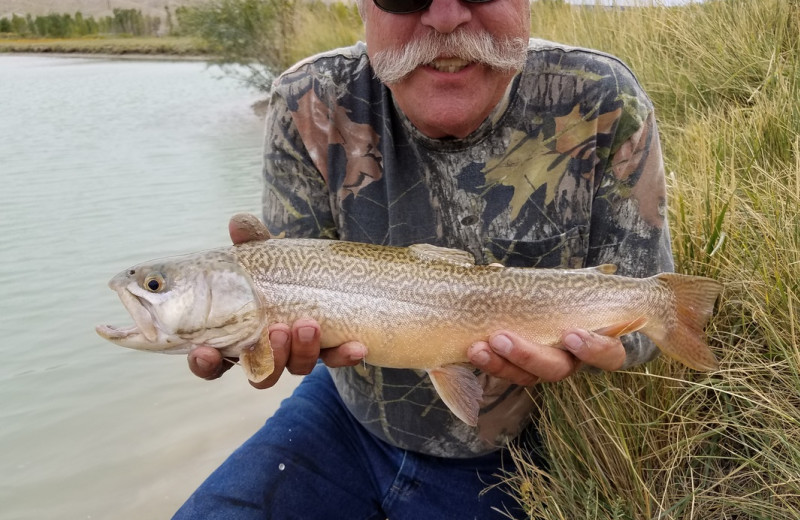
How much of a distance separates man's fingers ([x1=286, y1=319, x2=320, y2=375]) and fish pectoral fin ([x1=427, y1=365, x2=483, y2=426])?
1.42 feet

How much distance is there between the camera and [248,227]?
2.41 m

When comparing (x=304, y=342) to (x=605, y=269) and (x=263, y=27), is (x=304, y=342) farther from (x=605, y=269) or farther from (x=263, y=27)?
(x=263, y=27)

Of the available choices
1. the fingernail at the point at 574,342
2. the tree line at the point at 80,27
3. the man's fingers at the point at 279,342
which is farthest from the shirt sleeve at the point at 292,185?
the tree line at the point at 80,27

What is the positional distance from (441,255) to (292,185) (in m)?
0.78

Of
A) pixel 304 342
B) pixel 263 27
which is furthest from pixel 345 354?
pixel 263 27

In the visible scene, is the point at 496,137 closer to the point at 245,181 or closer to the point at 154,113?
the point at 245,181

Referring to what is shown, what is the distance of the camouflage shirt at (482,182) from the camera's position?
2.67 metres

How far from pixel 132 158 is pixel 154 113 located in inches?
247

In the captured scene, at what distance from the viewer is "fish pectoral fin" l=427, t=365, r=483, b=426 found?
234 centimetres

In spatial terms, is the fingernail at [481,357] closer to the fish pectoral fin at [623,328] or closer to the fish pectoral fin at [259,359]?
the fish pectoral fin at [623,328]

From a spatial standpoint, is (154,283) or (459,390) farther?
(459,390)

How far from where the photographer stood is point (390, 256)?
2.42 m

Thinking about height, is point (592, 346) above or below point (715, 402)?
above

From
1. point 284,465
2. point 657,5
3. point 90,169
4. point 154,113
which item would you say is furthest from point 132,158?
point 284,465
